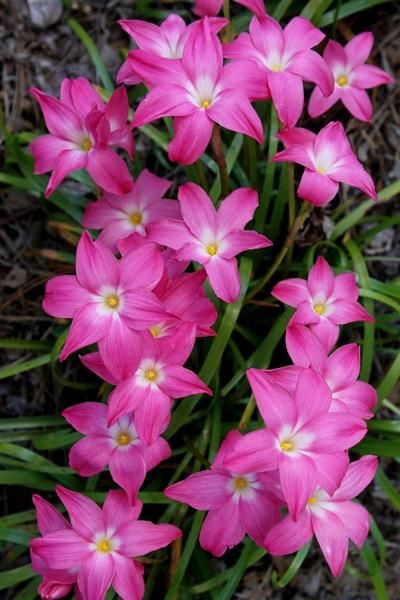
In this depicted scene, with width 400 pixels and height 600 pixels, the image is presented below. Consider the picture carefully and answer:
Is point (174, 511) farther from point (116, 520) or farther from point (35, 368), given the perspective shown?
point (35, 368)

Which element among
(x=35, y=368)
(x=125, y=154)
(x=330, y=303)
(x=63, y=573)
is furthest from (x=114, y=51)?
(x=63, y=573)

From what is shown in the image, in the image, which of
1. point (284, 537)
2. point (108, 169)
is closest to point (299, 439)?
point (284, 537)

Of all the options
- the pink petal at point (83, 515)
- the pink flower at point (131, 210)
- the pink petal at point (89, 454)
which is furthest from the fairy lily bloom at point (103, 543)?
the pink flower at point (131, 210)

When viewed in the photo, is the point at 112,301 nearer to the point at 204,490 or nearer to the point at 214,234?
the point at 214,234

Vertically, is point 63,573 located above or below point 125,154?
below

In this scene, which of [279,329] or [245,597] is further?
[245,597]

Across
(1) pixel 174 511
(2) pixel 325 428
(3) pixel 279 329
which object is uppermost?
(2) pixel 325 428

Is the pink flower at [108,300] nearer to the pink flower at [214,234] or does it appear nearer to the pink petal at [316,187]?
the pink flower at [214,234]
